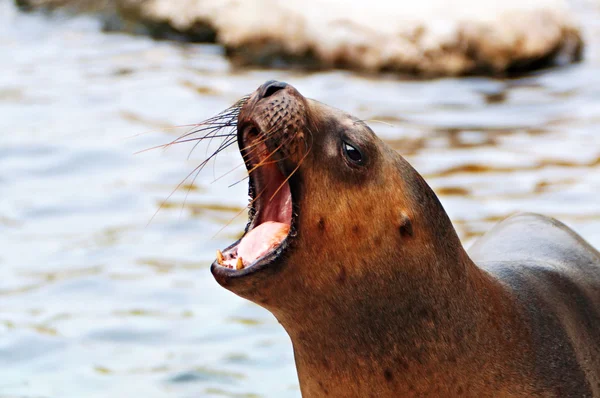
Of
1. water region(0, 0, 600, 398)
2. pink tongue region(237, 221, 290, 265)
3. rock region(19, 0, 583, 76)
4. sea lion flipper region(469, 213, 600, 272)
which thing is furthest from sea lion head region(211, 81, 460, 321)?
rock region(19, 0, 583, 76)

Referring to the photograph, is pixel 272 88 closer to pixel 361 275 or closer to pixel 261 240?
pixel 261 240

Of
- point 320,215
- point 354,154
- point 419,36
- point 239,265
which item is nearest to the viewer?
point 239,265

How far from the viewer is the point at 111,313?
21.6ft

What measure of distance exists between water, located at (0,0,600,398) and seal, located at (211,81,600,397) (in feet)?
2.37

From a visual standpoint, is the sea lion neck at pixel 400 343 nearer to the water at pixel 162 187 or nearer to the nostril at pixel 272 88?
the nostril at pixel 272 88

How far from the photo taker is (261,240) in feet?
11.6

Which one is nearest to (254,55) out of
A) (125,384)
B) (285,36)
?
(285,36)

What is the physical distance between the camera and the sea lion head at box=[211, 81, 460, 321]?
3.48 meters

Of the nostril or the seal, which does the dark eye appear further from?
the nostril

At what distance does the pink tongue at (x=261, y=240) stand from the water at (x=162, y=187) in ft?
2.42

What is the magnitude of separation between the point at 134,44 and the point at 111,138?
3767 mm

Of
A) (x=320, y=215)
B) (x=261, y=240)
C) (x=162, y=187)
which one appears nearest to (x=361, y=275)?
(x=320, y=215)

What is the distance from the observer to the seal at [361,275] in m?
3.52

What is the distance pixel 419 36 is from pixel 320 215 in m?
8.45
